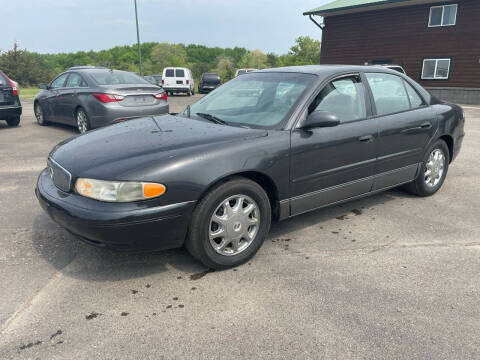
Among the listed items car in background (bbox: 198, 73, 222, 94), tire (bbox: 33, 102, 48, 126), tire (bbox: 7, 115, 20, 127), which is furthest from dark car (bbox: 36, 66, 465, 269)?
car in background (bbox: 198, 73, 222, 94)

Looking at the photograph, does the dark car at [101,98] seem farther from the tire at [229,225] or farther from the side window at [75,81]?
the tire at [229,225]

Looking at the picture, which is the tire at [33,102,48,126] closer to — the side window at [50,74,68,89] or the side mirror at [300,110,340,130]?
the side window at [50,74,68,89]

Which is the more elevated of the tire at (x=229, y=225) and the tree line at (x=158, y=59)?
the tree line at (x=158, y=59)

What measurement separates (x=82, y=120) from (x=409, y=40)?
68.7 feet

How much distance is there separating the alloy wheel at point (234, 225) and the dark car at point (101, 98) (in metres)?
5.43

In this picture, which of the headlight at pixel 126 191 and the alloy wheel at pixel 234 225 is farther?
the alloy wheel at pixel 234 225

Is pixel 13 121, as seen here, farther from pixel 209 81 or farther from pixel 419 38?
pixel 419 38

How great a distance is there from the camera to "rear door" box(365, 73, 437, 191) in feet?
13.4

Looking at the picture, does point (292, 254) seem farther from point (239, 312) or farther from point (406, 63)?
point (406, 63)

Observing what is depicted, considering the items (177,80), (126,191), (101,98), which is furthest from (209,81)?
(126,191)

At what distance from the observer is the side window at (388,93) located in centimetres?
411

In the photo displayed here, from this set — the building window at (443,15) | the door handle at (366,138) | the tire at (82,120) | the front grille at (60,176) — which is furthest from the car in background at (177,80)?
the front grille at (60,176)

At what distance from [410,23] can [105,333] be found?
25303 mm

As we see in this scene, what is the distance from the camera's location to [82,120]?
856cm
